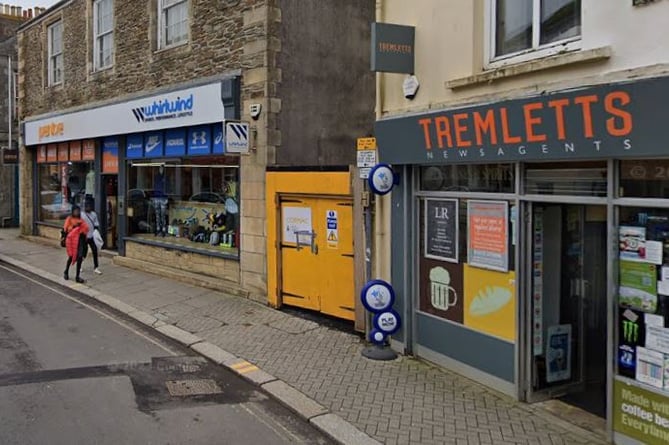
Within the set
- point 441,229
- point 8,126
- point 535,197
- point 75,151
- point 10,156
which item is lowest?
point 441,229

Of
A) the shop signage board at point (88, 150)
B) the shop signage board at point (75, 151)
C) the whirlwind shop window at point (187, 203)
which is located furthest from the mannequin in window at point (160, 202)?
the shop signage board at point (75, 151)

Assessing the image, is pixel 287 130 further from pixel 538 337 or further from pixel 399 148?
pixel 538 337

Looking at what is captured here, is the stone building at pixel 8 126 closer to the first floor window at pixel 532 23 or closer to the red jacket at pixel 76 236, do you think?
the red jacket at pixel 76 236

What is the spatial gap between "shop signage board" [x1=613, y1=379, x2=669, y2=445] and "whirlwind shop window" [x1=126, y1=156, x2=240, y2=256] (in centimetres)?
774

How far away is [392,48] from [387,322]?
10.5 feet

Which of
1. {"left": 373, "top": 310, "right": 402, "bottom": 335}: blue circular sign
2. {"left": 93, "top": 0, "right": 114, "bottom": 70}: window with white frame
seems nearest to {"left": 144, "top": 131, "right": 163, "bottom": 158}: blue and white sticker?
{"left": 93, "top": 0, "right": 114, "bottom": 70}: window with white frame

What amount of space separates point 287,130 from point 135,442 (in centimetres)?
661

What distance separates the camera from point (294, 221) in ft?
32.0

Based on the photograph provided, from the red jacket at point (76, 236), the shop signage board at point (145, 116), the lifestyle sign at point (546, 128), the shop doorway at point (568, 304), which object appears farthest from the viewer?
the red jacket at point (76, 236)

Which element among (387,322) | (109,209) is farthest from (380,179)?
(109,209)

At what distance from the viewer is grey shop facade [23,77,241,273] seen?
11.7 m

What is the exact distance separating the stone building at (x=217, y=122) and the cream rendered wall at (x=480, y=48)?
2116 millimetres

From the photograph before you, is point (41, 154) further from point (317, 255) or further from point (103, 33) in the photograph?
point (317, 255)

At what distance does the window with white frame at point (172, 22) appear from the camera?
12.8 metres
